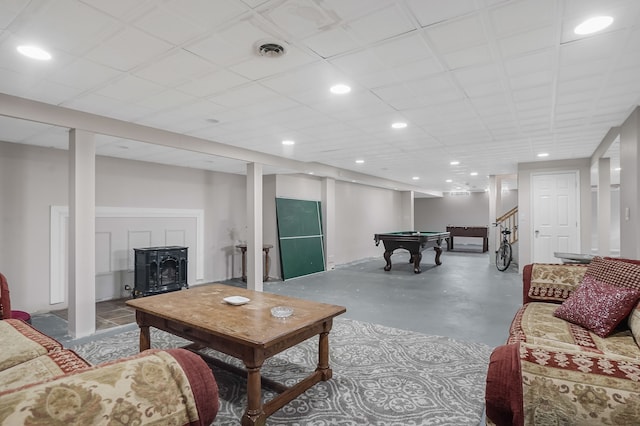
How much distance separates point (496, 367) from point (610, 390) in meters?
0.32

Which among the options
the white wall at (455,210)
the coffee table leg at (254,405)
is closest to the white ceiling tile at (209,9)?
the coffee table leg at (254,405)

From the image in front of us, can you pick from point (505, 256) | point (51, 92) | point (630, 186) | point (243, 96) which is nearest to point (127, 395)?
Result: point (243, 96)

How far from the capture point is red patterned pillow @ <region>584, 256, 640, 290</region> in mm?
2295

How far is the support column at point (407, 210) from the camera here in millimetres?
12625

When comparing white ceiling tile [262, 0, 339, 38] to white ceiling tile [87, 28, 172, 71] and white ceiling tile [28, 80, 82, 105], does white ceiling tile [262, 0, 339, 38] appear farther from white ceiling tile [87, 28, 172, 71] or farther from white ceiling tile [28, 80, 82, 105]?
white ceiling tile [28, 80, 82, 105]

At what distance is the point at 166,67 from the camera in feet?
8.33

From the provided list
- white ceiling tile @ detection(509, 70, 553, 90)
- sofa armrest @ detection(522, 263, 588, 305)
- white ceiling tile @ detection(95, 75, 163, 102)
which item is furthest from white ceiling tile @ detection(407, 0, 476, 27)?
sofa armrest @ detection(522, 263, 588, 305)

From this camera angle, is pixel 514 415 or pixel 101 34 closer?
pixel 514 415

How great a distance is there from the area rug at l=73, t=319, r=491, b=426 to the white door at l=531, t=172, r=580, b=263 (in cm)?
482

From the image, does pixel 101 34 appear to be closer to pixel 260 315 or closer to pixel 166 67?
pixel 166 67

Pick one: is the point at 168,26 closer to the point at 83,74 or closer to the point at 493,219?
the point at 83,74

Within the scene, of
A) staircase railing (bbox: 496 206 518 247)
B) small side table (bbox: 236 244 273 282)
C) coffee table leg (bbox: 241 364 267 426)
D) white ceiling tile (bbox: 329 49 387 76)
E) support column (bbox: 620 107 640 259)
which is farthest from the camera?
staircase railing (bbox: 496 206 518 247)

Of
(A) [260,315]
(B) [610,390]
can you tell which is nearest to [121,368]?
(B) [610,390]

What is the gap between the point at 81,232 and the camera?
356 cm
